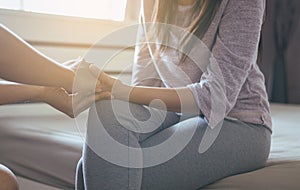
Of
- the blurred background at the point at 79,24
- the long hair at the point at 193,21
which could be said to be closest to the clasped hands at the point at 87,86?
the long hair at the point at 193,21

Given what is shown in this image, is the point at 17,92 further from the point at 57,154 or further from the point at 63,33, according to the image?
the point at 63,33

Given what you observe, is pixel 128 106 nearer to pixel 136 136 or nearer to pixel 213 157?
pixel 136 136

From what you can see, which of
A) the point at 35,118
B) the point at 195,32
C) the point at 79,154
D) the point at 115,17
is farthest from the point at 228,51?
the point at 115,17

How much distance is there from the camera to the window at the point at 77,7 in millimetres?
1459

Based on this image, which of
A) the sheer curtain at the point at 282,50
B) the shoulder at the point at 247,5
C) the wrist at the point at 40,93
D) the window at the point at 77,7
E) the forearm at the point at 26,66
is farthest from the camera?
the sheer curtain at the point at 282,50

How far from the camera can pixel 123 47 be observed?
1621 mm

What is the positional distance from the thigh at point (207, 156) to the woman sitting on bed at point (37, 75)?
165mm

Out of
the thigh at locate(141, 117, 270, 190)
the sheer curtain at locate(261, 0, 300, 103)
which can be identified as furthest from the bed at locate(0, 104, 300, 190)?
the sheer curtain at locate(261, 0, 300, 103)

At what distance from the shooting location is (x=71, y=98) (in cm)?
83

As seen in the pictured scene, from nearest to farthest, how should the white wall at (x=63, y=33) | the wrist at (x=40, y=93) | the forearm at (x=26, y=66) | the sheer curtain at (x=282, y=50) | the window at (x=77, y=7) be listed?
the forearm at (x=26, y=66)
the wrist at (x=40, y=93)
the white wall at (x=63, y=33)
the window at (x=77, y=7)
the sheer curtain at (x=282, y=50)

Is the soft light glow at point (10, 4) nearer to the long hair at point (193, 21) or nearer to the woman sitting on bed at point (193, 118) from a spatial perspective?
the long hair at point (193, 21)

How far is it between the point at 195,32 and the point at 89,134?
1.04 feet

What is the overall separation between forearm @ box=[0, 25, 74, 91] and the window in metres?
0.73

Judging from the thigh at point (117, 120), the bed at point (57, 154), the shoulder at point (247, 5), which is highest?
the shoulder at point (247, 5)
